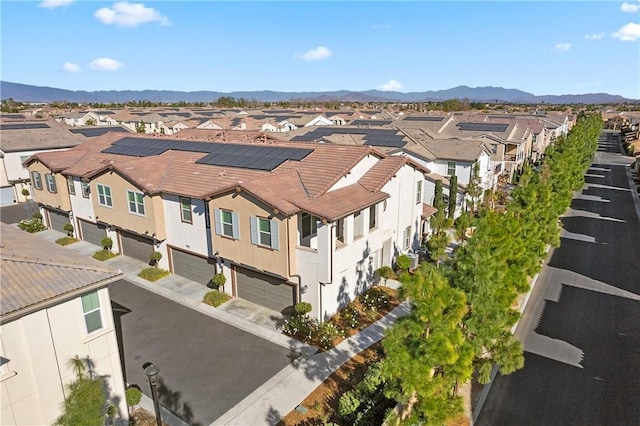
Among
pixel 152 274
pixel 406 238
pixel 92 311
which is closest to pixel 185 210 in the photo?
pixel 152 274

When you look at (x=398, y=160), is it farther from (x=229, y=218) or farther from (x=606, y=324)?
(x=606, y=324)

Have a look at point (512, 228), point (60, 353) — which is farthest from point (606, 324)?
point (60, 353)

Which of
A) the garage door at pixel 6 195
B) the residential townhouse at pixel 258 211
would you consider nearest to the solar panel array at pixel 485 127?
the residential townhouse at pixel 258 211

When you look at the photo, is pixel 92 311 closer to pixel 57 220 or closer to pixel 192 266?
pixel 192 266

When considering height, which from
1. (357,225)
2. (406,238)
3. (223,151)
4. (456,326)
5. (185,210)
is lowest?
(406,238)

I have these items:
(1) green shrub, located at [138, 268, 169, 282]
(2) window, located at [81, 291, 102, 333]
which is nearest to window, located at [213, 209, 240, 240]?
(1) green shrub, located at [138, 268, 169, 282]

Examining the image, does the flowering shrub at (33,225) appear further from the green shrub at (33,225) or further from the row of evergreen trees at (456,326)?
the row of evergreen trees at (456,326)

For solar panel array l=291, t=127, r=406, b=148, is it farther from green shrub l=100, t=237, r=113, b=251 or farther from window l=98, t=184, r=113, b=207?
green shrub l=100, t=237, r=113, b=251
